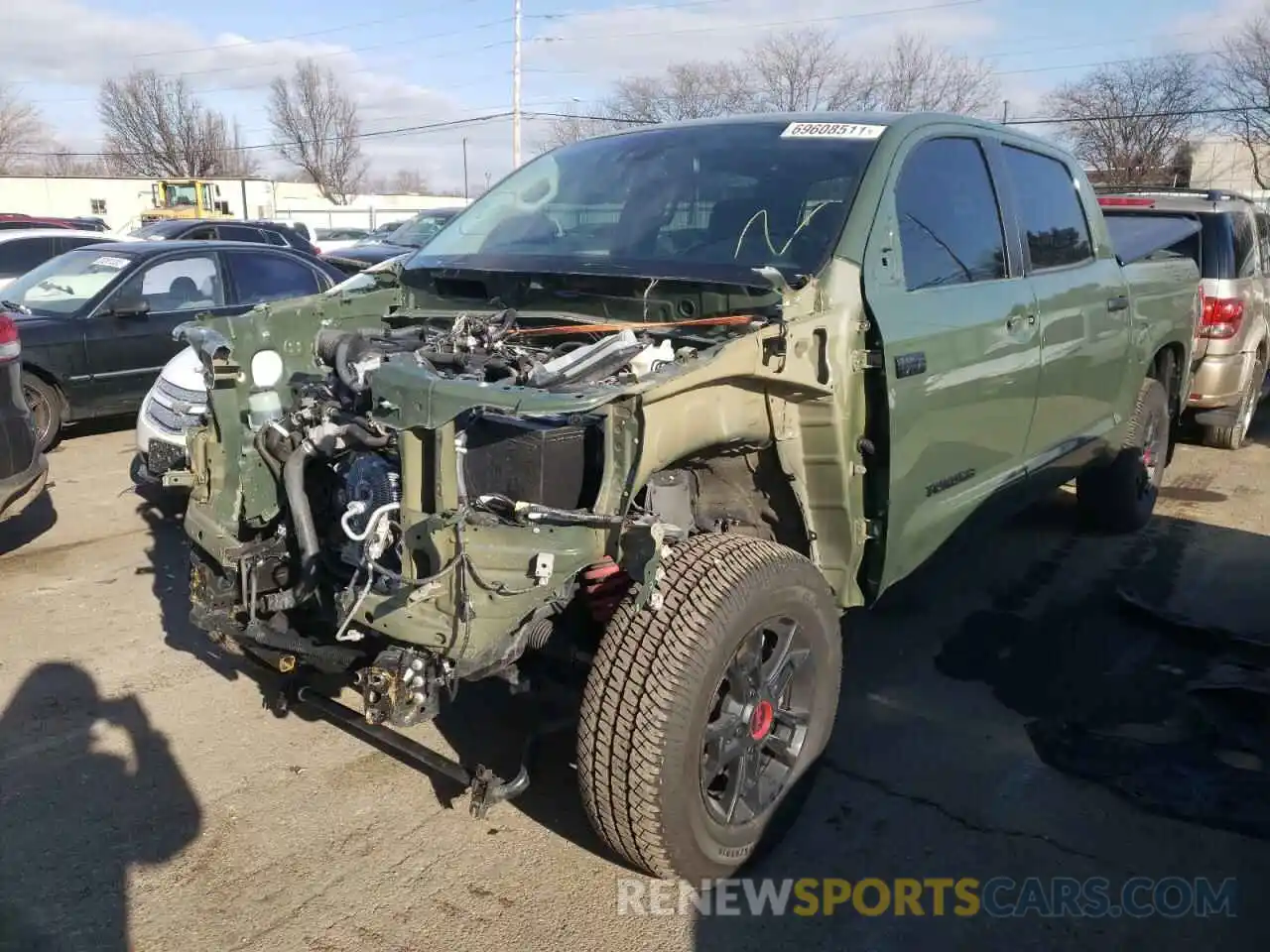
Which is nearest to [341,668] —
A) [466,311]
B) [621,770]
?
[621,770]

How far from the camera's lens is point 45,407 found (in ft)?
25.6

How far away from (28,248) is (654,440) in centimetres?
1193

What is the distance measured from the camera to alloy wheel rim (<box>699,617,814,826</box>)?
113 inches

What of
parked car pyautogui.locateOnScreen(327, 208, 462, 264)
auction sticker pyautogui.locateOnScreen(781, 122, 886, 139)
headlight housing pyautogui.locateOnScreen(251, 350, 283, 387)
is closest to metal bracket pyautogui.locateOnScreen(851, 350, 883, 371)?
auction sticker pyautogui.locateOnScreen(781, 122, 886, 139)

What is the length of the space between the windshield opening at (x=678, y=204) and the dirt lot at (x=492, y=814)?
172 centimetres

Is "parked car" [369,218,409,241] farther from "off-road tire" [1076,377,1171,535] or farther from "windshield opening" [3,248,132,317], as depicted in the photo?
"off-road tire" [1076,377,1171,535]

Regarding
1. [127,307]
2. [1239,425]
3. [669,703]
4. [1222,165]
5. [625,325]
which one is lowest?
[1239,425]

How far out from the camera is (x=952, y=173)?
151 inches

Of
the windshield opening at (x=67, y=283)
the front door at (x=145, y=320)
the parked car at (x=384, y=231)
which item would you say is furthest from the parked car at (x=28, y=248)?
the parked car at (x=384, y=231)

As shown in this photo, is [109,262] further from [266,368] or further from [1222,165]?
[1222,165]

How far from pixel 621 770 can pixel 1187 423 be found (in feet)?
24.3

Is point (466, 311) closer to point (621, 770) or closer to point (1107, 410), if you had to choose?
point (621, 770)

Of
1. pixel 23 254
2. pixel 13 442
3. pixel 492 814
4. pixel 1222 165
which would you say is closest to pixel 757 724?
pixel 492 814

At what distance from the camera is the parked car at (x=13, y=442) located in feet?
16.3
